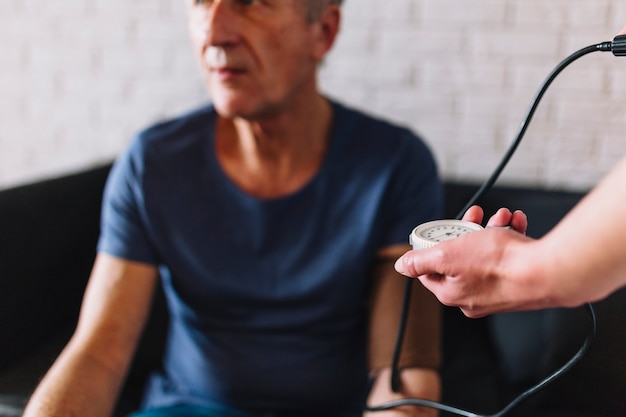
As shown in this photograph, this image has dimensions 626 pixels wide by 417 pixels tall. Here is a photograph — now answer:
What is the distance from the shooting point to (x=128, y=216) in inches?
40.4

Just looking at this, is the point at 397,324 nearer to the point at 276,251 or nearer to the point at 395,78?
the point at 276,251

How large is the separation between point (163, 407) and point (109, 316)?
0.16m

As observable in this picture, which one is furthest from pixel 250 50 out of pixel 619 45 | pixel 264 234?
pixel 619 45

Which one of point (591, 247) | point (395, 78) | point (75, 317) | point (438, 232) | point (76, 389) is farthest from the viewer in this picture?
point (395, 78)

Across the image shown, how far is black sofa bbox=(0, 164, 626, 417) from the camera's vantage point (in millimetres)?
1032

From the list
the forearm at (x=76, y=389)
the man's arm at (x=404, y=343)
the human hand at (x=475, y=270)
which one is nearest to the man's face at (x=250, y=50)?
the man's arm at (x=404, y=343)

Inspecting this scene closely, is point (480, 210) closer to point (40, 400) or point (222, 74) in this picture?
point (222, 74)

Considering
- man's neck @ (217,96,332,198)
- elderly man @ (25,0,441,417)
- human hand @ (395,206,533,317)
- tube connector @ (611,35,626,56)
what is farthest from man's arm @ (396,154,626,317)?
man's neck @ (217,96,332,198)

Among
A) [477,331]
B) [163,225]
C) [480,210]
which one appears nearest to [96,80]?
[163,225]

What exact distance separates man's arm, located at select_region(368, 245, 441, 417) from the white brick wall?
0.44 meters

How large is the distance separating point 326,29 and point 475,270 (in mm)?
637

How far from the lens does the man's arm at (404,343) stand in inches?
34.3

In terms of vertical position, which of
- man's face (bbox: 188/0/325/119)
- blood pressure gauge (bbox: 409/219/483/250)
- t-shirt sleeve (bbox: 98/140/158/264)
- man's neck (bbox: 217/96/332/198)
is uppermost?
man's face (bbox: 188/0/325/119)

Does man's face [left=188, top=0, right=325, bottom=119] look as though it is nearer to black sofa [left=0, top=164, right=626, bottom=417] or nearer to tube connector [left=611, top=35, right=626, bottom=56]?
black sofa [left=0, top=164, right=626, bottom=417]
